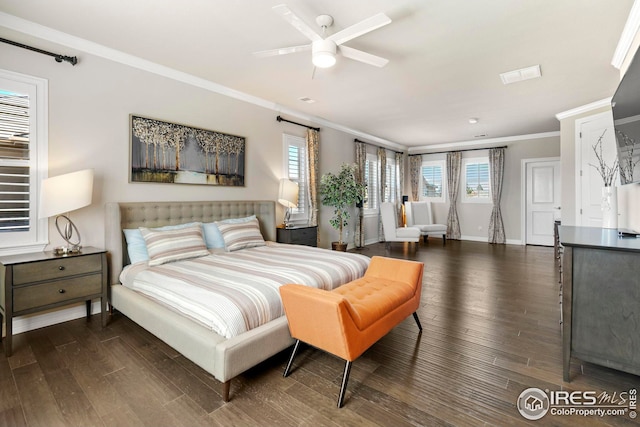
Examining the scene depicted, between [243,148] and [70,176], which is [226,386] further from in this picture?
[243,148]

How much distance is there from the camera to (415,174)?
9.12 metres

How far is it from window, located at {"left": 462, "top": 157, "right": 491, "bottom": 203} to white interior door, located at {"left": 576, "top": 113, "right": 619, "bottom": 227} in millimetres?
2813

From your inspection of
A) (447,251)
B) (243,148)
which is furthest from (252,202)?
(447,251)

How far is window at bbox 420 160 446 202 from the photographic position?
28.9 feet

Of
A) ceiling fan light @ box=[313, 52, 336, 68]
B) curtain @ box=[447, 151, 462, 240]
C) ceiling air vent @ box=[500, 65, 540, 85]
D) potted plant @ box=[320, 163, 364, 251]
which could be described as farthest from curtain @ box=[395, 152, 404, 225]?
ceiling fan light @ box=[313, 52, 336, 68]

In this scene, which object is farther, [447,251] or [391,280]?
[447,251]

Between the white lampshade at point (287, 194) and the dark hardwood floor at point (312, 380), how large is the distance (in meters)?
2.60

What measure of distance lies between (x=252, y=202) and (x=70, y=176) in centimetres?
227

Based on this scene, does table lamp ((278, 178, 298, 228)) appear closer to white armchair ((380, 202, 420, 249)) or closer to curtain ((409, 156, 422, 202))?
white armchair ((380, 202, 420, 249))

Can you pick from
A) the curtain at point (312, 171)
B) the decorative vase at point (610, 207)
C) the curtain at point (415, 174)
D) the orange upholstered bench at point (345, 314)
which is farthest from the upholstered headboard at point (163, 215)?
the curtain at point (415, 174)

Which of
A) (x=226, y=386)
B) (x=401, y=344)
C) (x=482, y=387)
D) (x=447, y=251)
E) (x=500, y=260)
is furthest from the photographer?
(x=447, y=251)

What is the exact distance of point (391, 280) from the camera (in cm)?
269

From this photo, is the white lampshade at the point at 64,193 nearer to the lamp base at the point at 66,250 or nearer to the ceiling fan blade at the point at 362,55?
the lamp base at the point at 66,250

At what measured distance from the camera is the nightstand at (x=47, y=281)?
2314mm
